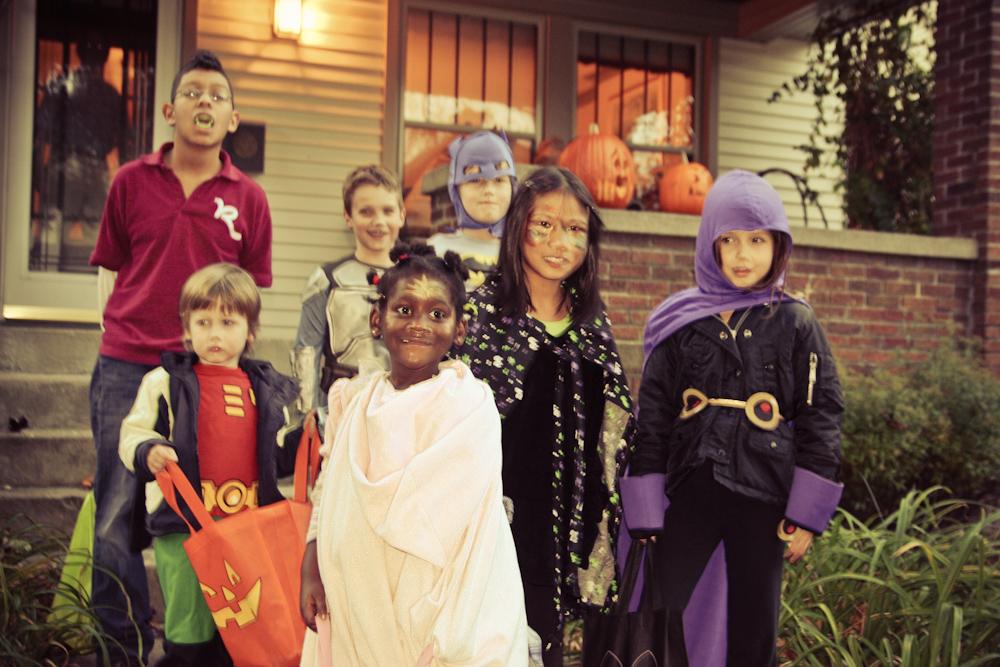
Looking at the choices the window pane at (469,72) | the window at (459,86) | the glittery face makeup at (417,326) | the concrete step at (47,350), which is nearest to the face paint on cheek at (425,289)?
the glittery face makeup at (417,326)

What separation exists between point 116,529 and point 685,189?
210 inches

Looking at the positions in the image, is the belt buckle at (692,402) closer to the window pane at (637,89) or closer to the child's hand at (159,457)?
the child's hand at (159,457)

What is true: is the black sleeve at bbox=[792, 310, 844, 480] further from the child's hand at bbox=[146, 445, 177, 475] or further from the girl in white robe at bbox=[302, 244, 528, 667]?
the child's hand at bbox=[146, 445, 177, 475]

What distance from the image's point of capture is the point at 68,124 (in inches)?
292

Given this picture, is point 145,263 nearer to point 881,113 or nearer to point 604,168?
point 604,168

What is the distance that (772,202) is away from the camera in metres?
3.04

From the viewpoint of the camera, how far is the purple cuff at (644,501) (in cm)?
292

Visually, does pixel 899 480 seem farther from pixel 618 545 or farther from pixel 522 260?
pixel 522 260

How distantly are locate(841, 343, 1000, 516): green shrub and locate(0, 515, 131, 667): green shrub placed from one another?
3.80 meters

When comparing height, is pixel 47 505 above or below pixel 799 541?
below

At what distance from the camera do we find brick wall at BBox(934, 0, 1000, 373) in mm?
7227

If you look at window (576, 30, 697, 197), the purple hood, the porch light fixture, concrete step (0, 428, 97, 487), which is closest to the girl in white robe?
the purple hood

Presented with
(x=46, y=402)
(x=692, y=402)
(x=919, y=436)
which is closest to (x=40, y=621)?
(x=46, y=402)

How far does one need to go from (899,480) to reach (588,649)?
3.52 meters
